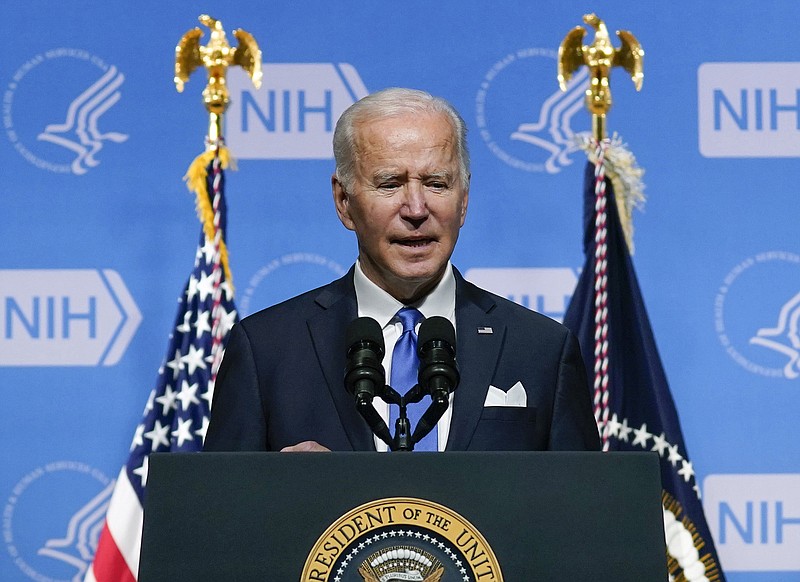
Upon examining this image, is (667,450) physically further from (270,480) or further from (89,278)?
(270,480)

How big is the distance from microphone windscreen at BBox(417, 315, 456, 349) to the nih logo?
214 centimetres

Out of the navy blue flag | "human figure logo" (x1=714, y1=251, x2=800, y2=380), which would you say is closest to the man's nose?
the navy blue flag

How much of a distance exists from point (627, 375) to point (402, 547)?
6.45ft

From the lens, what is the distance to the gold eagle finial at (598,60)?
3137 mm

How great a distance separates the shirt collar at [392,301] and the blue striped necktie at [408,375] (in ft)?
0.17

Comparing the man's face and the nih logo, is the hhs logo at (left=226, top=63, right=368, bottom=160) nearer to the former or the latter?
the nih logo

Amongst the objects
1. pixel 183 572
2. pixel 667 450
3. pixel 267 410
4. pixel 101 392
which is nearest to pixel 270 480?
pixel 183 572

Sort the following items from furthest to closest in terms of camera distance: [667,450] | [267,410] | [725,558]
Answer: [725,558]
[667,450]
[267,410]

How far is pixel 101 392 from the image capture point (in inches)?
131

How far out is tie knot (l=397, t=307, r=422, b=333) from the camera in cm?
185

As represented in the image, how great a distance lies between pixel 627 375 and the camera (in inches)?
123

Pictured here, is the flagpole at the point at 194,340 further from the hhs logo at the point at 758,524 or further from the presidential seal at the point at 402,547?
the presidential seal at the point at 402,547

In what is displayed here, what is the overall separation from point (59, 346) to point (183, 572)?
2.21m

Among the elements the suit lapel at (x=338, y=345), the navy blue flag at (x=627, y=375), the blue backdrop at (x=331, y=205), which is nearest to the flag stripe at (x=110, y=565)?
the blue backdrop at (x=331, y=205)
